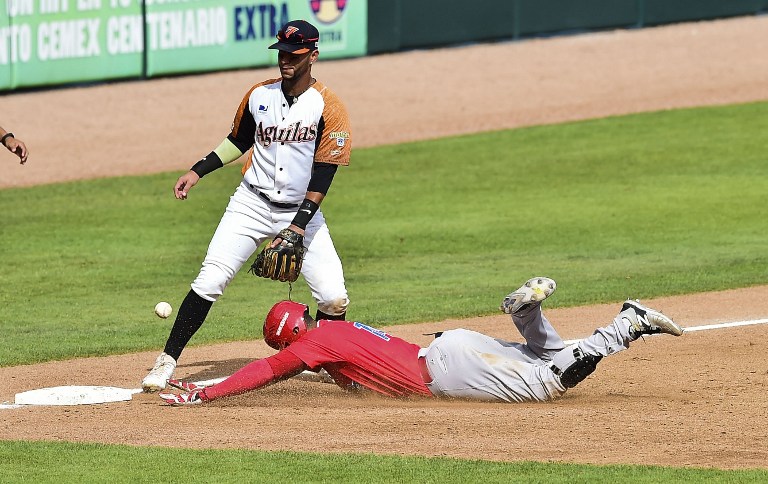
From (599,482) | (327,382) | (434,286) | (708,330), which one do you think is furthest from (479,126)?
(599,482)

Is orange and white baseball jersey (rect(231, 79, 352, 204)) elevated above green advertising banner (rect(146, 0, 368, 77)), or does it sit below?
above

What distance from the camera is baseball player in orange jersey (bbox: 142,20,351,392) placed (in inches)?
318

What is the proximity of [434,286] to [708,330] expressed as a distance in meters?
2.66

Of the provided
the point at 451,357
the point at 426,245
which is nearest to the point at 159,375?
the point at 451,357

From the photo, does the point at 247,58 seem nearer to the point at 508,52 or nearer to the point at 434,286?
the point at 508,52

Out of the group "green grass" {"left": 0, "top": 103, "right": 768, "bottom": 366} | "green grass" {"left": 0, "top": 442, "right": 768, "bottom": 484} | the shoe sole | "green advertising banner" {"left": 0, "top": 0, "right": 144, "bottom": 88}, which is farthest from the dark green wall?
"green grass" {"left": 0, "top": 442, "right": 768, "bottom": 484}

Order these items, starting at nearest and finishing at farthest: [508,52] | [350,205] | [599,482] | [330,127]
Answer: [599,482] → [330,127] → [350,205] → [508,52]

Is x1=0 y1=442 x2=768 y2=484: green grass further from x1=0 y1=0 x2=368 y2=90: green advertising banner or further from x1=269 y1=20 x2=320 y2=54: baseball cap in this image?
x1=0 y1=0 x2=368 y2=90: green advertising banner

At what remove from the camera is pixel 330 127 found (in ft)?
27.0

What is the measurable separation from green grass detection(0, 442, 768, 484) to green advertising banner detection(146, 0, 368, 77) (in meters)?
14.2

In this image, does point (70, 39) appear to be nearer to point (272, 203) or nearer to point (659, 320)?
point (272, 203)

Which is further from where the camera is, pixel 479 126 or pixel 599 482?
pixel 479 126

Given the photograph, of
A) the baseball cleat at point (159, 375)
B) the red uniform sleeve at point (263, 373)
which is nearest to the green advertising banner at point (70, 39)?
the baseball cleat at point (159, 375)

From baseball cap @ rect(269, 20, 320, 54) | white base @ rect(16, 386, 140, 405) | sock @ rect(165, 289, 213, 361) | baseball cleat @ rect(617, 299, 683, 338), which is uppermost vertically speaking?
baseball cap @ rect(269, 20, 320, 54)
